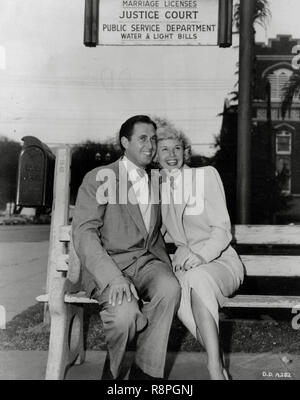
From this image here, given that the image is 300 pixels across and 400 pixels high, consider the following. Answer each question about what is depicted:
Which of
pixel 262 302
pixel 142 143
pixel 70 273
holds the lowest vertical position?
pixel 262 302

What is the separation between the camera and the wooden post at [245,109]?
379 centimetres

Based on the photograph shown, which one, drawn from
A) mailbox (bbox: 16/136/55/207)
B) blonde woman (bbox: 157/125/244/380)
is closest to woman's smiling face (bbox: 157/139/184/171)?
blonde woman (bbox: 157/125/244/380)

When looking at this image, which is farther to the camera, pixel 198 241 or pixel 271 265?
pixel 271 265

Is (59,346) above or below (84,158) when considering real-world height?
below

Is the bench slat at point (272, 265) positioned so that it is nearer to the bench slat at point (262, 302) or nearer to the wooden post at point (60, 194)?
the bench slat at point (262, 302)

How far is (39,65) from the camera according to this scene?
12.8 ft

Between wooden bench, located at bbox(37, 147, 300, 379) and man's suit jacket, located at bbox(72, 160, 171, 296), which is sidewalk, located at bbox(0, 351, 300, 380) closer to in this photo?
wooden bench, located at bbox(37, 147, 300, 379)

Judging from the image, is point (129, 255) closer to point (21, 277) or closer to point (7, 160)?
→ point (21, 277)

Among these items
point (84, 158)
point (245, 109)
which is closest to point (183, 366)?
point (245, 109)

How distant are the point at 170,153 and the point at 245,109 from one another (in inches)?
42.4

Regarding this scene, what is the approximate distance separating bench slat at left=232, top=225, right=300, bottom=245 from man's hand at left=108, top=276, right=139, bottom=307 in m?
1.09

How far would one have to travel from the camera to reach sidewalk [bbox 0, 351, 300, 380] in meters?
2.96

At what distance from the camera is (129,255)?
2.75 m

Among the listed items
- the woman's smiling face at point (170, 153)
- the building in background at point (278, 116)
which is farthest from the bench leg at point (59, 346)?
the building in background at point (278, 116)
